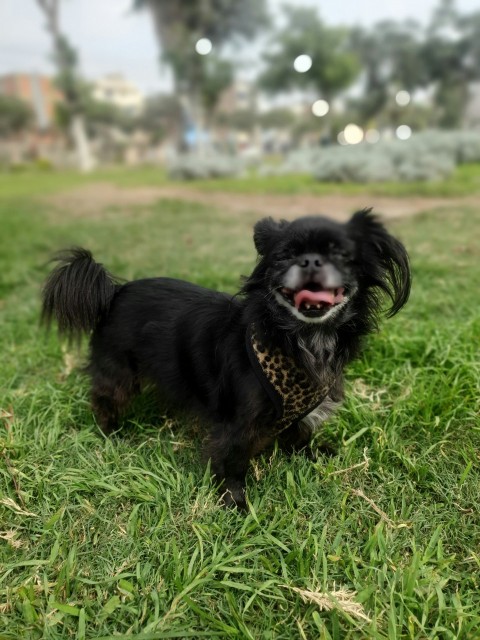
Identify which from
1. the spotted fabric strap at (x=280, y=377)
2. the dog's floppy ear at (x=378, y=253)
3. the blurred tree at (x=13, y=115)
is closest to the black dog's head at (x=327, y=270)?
the dog's floppy ear at (x=378, y=253)

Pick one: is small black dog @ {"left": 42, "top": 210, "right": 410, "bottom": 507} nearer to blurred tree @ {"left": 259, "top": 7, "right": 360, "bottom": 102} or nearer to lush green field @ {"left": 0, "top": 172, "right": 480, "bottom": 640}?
lush green field @ {"left": 0, "top": 172, "right": 480, "bottom": 640}

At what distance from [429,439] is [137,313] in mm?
1547

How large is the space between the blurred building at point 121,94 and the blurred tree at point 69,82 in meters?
7.14

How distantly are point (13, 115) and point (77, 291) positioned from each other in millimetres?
37167

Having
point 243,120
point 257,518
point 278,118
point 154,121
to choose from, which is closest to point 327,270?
point 257,518

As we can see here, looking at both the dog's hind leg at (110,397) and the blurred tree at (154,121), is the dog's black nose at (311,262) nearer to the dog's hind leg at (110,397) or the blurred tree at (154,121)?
the dog's hind leg at (110,397)

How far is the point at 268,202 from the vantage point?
10250 mm

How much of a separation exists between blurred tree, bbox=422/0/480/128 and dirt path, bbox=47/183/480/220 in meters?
22.5

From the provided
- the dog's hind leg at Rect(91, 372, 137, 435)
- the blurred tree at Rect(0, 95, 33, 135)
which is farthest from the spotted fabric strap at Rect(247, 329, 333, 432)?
the blurred tree at Rect(0, 95, 33, 135)

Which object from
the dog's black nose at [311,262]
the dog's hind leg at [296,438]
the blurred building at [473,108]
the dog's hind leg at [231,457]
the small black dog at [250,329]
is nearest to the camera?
the dog's black nose at [311,262]

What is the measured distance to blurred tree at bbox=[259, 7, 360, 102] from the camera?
76.8 ft

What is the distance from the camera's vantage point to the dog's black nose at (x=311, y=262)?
5.05 feet

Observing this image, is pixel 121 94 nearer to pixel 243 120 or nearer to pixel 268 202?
pixel 243 120

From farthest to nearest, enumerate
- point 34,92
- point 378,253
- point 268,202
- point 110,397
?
point 34,92 < point 268,202 < point 110,397 < point 378,253
